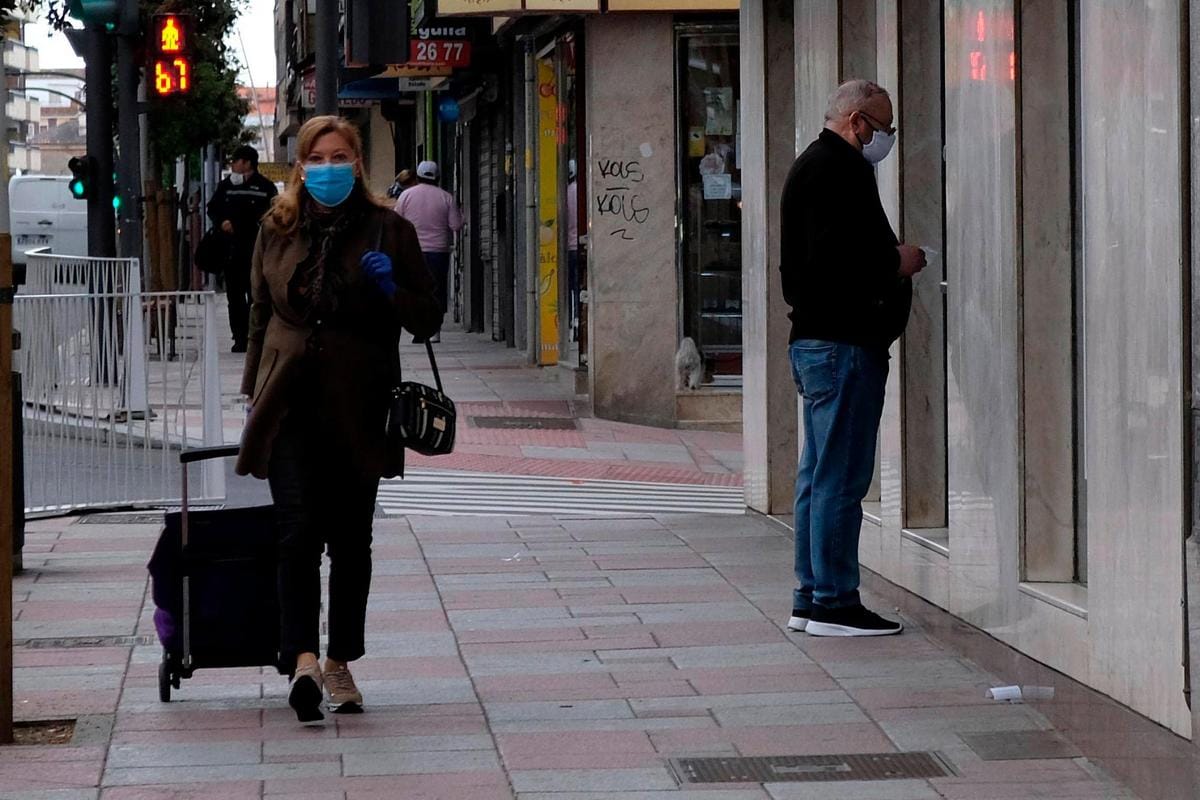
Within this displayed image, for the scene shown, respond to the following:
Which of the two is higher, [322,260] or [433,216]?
[433,216]

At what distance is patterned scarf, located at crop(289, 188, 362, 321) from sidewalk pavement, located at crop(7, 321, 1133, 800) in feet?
4.06

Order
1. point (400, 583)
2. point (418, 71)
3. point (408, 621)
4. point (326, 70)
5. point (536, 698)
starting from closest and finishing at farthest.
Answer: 1. point (536, 698)
2. point (408, 621)
3. point (400, 583)
4. point (326, 70)
5. point (418, 71)

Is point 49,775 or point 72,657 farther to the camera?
point 72,657

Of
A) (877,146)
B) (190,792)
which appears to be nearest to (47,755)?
(190,792)

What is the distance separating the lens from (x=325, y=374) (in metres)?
6.46

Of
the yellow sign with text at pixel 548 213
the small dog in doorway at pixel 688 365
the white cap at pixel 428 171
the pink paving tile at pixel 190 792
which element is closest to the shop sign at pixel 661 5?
the small dog in doorway at pixel 688 365

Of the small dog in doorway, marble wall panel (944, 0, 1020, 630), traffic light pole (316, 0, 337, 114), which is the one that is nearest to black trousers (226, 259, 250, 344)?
the small dog in doorway

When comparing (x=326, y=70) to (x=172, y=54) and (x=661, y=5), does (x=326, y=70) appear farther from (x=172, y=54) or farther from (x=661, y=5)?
(x=172, y=54)

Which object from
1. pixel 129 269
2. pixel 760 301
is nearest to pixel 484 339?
pixel 129 269

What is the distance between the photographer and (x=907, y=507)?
827 centimetres

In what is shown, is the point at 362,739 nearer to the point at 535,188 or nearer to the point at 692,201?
the point at 692,201

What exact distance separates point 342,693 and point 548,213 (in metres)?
14.2

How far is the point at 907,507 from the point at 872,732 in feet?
6.67

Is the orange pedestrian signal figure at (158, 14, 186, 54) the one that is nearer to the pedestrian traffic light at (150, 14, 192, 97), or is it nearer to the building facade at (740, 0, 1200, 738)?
the pedestrian traffic light at (150, 14, 192, 97)
